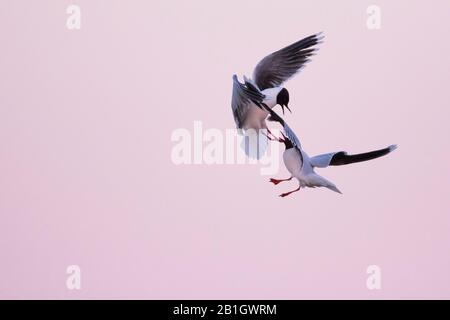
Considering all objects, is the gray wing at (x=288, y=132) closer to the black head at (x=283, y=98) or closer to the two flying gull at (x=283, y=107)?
the two flying gull at (x=283, y=107)

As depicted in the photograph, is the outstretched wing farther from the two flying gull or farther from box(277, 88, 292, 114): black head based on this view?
box(277, 88, 292, 114): black head

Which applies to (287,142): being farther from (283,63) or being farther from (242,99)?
(283,63)

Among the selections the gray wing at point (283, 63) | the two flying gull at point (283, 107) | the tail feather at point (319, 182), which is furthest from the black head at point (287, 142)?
the gray wing at point (283, 63)

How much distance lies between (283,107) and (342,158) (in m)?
0.32

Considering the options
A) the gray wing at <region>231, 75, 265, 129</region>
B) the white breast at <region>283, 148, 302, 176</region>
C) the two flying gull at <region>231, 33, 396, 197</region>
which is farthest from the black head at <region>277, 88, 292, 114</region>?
the white breast at <region>283, 148, 302, 176</region>

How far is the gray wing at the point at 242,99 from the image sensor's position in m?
3.02

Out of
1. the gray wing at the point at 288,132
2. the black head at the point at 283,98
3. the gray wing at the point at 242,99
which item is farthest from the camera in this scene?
the black head at the point at 283,98

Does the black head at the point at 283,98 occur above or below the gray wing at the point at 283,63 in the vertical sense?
below

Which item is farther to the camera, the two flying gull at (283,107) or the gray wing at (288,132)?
the two flying gull at (283,107)

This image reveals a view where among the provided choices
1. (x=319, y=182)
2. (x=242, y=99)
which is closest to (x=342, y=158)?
(x=319, y=182)

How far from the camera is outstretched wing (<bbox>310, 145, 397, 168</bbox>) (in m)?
3.02

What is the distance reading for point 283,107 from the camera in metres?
3.19

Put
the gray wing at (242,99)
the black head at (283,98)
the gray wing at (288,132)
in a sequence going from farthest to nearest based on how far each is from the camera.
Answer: the black head at (283,98), the gray wing at (242,99), the gray wing at (288,132)
